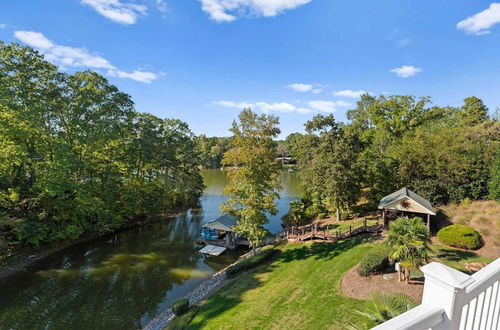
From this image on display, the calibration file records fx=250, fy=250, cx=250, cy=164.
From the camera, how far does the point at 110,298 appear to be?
14.0 meters

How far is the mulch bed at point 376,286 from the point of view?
10.1 metres

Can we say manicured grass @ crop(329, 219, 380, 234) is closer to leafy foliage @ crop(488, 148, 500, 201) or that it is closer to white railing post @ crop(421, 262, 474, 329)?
leafy foliage @ crop(488, 148, 500, 201)

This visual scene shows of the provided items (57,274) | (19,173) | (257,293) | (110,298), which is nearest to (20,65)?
(19,173)

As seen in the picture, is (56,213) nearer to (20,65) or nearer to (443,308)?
(20,65)

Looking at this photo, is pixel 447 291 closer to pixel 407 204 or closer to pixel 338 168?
pixel 407 204

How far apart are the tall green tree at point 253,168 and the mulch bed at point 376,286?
5.79 metres

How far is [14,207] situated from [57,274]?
6.53 metres

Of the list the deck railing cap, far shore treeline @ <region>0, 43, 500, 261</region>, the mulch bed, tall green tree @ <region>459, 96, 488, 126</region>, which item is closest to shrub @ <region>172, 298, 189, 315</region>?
the mulch bed

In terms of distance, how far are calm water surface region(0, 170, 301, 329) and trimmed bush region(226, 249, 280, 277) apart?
220 cm

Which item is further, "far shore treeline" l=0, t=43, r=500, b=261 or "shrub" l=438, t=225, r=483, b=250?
"far shore treeline" l=0, t=43, r=500, b=261

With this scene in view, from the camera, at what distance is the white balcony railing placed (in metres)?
1.97

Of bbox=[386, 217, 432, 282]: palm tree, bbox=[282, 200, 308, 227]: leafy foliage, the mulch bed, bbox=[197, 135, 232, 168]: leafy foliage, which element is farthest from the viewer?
bbox=[197, 135, 232, 168]: leafy foliage

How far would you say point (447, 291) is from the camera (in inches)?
81.8

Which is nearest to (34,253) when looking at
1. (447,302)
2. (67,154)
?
(67,154)
